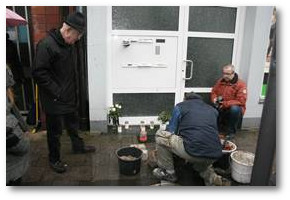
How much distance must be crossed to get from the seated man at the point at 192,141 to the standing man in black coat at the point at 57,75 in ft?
4.52

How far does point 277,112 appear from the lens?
214 cm

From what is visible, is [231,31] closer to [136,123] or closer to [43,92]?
[136,123]

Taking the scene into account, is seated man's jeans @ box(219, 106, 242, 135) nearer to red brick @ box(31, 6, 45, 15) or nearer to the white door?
the white door

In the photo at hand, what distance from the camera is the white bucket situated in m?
3.66

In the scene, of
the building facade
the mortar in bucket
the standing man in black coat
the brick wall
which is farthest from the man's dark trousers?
the mortar in bucket

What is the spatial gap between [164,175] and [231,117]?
76.5 inches

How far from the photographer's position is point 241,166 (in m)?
3.68

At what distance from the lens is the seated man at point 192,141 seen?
135 inches

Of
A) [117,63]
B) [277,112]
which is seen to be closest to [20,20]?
[117,63]

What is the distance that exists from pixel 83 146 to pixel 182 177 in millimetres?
1661

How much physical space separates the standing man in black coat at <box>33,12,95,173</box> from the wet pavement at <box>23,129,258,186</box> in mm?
197

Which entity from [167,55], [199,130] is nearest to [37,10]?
[167,55]

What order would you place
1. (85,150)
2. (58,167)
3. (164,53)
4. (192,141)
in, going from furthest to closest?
(164,53), (85,150), (58,167), (192,141)

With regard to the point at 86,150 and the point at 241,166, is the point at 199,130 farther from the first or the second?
the point at 86,150
